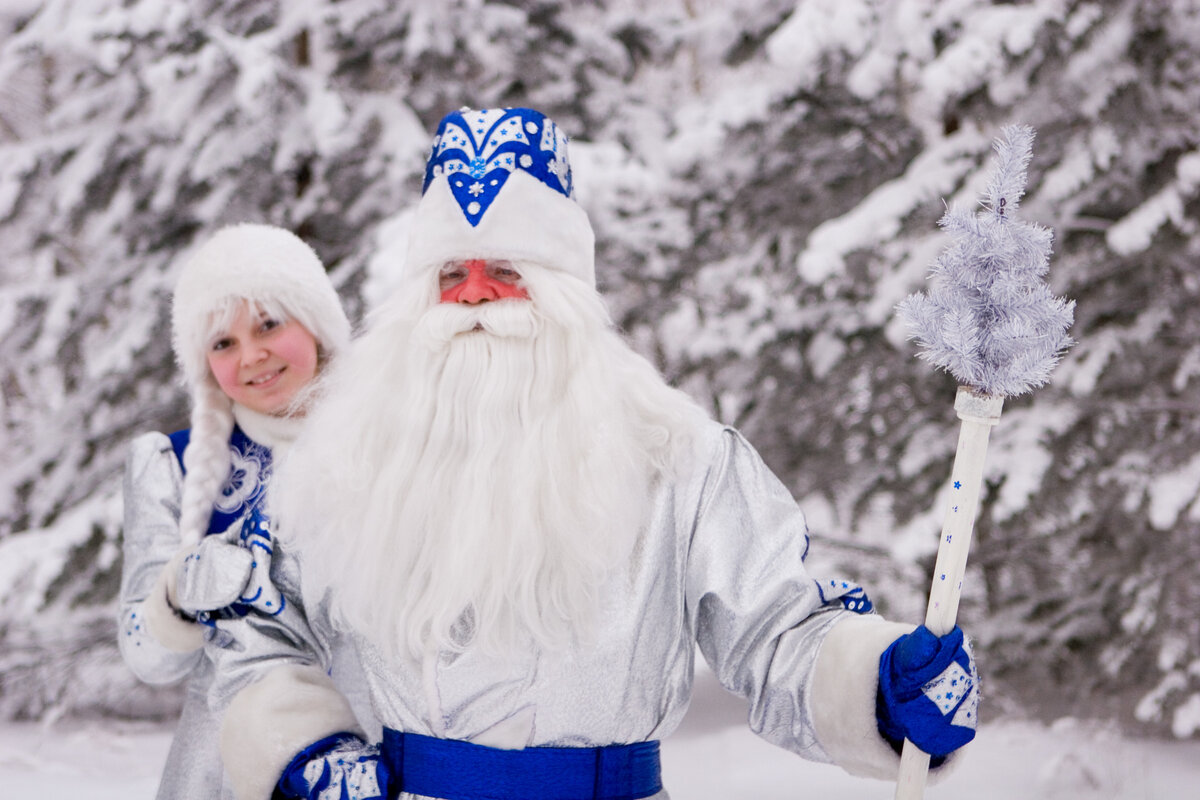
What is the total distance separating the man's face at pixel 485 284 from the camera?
1.99 meters

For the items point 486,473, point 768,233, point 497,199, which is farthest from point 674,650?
point 768,233

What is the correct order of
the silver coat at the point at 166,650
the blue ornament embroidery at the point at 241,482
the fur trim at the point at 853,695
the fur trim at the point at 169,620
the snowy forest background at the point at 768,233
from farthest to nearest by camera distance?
the snowy forest background at the point at 768,233, the blue ornament embroidery at the point at 241,482, the silver coat at the point at 166,650, the fur trim at the point at 169,620, the fur trim at the point at 853,695

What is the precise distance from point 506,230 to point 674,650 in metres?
0.77

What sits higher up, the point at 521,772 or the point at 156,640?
the point at 156,640

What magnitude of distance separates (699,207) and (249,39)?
2257 millimetres

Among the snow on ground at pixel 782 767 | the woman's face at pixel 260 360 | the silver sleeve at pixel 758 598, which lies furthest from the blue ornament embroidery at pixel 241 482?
the snow on ground at pixel 782 767

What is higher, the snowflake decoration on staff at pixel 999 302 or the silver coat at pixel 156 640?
the snowflake decoration on staff at pixel 999 302

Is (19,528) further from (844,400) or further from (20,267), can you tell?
(844,400)

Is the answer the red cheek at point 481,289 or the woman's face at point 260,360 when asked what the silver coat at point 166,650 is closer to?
the woman's face at point 260,360

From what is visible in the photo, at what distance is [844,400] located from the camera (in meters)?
5.14

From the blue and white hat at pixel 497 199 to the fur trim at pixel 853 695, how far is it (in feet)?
2.69

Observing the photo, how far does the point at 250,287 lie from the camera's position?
2.78 meters

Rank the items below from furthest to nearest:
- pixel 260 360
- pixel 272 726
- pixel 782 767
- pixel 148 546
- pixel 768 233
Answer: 1. pixel 768 233
2. pixel 782 767
3. pixel 260 360
4. pixel 148 546
5. pixel 272 726

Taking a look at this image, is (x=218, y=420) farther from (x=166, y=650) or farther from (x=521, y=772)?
(x=521, y=772)
